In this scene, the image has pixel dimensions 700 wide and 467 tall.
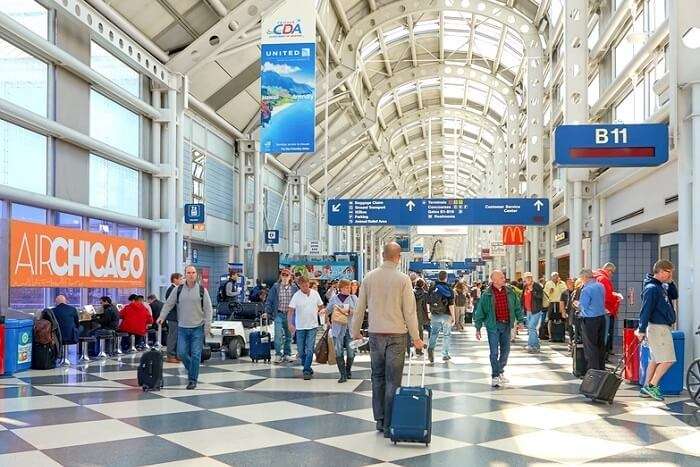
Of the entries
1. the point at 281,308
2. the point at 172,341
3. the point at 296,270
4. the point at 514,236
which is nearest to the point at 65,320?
the point at 172,341

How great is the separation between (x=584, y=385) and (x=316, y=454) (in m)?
4.33

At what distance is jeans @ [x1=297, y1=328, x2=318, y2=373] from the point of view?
38.5 feet

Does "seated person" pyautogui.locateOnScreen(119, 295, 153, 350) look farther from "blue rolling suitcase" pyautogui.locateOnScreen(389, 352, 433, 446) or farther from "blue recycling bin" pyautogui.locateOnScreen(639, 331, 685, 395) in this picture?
"blue rolling suitcase" pyautogui.locateOnScreen(389, 352, 433, 446)

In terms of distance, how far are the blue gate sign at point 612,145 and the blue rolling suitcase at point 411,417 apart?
6.39 metres

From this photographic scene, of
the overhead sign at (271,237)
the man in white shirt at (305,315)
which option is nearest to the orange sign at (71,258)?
the man in white shirt at (305,315)

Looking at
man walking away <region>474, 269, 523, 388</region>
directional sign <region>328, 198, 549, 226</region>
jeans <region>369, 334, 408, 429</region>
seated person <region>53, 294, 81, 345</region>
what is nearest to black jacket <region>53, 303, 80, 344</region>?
seated person <region>53, 294, 81, 345</region>

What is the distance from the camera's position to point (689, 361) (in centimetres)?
1020

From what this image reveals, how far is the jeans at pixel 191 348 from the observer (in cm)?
1057

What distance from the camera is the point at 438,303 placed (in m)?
14.6

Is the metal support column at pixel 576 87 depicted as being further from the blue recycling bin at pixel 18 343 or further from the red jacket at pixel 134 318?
the blue recycling bin at pixel 18 343

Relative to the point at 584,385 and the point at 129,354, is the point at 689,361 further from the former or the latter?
the point at 129,354

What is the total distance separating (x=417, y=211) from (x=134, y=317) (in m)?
13.5

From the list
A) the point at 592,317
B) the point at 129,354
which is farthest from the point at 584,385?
the point at 129,354

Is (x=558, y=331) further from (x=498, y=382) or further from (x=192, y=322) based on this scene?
(x=192, y=322)
